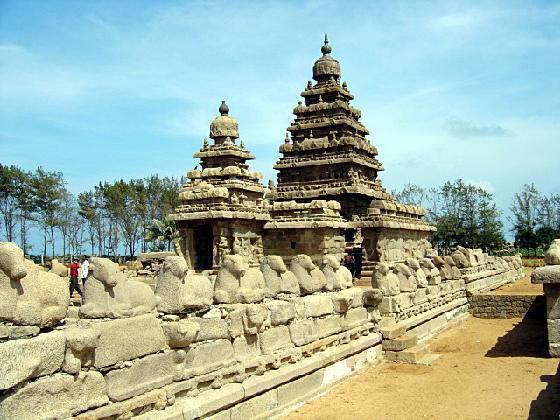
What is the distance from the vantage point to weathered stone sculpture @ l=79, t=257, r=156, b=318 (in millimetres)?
4777

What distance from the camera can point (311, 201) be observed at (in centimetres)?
2484

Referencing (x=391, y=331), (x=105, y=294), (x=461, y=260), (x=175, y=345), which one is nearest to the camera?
(x=105, y=294)

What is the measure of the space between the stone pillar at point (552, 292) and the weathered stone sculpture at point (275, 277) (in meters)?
4.38

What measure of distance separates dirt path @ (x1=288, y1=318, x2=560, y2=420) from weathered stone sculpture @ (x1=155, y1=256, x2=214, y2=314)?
78.0 inches

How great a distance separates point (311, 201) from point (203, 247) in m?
5.15

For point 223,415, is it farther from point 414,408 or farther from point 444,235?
point 444,235

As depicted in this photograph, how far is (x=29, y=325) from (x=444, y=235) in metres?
49.3

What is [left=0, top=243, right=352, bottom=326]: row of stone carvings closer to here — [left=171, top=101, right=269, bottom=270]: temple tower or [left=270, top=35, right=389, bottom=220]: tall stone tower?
[left=171, top=101, right=269, bottom=270]: temple tower

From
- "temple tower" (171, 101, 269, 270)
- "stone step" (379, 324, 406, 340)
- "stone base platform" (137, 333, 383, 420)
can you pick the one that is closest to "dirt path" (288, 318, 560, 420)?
"stone base platform" (137, 333, 383, 420)

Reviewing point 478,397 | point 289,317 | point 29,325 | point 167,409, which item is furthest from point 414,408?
point 29,325

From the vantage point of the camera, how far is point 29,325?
4.02 metres

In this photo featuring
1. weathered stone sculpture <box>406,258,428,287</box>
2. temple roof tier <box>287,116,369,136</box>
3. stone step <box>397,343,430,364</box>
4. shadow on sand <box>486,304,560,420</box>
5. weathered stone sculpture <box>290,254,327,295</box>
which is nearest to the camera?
shadow on sand <box>486,304,560,420</box>

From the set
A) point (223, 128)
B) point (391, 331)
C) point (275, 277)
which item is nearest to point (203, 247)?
point (223, 128)

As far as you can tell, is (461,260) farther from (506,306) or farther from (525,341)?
(525,341)
